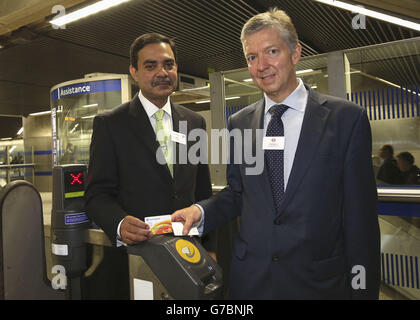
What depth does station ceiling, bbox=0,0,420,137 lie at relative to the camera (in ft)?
15.5

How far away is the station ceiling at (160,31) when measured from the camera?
473cm

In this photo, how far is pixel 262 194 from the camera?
134 centimetres

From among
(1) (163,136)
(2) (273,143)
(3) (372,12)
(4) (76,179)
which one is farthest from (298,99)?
(3) (372,12)

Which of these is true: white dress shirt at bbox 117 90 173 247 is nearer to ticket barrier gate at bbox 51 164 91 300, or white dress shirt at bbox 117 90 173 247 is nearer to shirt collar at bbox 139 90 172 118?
shirt collar at bbox 139 90 172 118

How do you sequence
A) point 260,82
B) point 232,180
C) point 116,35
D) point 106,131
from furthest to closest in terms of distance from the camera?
point 116,35 → point 106,131 → point 232,180 → point 260,82

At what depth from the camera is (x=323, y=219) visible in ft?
4.15

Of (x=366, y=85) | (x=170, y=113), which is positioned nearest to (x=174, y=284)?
(x=170, y=113)

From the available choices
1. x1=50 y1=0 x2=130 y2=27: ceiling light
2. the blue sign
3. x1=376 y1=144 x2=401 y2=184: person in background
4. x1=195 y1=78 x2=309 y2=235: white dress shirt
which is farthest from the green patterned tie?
the blue sign

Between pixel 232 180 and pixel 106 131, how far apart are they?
66 cm

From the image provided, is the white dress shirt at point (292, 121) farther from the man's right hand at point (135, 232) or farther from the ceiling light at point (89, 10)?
the ceiling light at point (89, 10)

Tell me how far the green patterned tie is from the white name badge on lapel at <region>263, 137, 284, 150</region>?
0.63m

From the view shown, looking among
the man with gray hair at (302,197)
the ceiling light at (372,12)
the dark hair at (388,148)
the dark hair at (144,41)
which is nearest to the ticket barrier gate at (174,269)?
the man with gray hair at (302,197)

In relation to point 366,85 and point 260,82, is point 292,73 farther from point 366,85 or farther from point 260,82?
point 366,85

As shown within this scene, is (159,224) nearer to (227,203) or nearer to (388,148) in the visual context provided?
(227,203)
